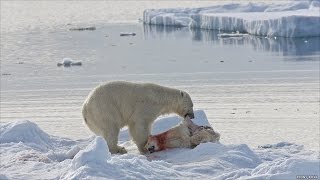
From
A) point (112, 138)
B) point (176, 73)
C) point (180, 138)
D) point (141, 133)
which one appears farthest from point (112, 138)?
point (176, 73)

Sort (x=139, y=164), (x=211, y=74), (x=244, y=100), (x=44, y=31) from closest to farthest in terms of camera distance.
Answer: (x=139, y=164) < (x=244, y=100) < (x=211, y=74) < (x=44, y=31)

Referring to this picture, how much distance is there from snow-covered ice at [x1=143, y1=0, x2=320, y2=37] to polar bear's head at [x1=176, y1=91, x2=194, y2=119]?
69.6 ft

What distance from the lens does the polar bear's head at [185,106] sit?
29.7ft

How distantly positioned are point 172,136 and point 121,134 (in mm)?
1451

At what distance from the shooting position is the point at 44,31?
3700cm

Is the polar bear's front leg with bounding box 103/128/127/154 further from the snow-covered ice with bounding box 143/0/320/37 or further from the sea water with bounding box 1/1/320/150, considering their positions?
the snow-covered ice with bounding box 143/0/320/37

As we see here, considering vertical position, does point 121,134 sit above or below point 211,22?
above

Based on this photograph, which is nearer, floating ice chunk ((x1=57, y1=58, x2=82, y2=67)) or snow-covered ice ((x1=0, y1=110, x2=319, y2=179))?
snow-covered ice ((x1=0, y1=110, x2=319, y2=179))

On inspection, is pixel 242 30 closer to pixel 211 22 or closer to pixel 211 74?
pixel 211 22

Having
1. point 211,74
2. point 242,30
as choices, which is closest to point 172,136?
point 211,74

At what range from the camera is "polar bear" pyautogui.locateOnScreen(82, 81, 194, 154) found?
873 cm

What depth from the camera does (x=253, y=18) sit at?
108ft

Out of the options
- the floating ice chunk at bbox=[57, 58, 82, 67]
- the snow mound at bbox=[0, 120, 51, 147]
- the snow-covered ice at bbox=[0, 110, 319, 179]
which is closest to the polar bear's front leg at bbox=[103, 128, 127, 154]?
the snow-covered ice at bbox=[0, 110, 319, 179]

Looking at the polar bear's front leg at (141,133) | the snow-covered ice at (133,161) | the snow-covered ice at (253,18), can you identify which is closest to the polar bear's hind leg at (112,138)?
the polar bear's front leg at (141,133)
